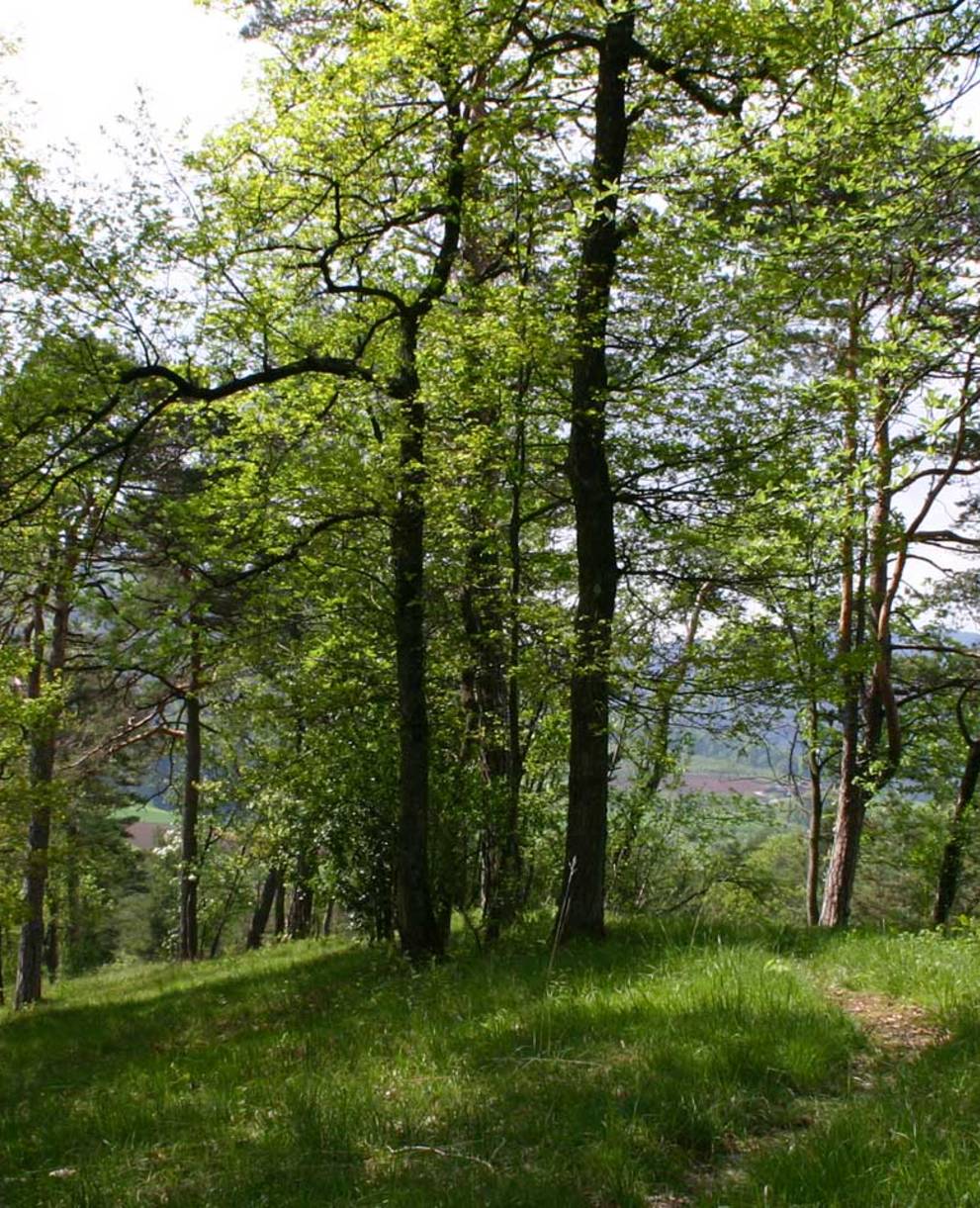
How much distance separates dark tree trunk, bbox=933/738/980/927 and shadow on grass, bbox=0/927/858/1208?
1303 cm

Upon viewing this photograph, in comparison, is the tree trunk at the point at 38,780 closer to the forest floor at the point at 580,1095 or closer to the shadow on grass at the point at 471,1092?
the forest floor at the point at 580,1095

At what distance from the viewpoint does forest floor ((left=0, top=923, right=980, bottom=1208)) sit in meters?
3.55

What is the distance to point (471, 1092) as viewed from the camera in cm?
473

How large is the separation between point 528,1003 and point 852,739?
38.4 ft

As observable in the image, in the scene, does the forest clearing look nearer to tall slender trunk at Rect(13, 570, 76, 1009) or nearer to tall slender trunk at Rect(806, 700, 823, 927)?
tall slender trunk at Rect(13, 570, 76, 1009)

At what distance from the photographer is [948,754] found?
18594 mm

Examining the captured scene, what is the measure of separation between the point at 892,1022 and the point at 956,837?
50.6 feet

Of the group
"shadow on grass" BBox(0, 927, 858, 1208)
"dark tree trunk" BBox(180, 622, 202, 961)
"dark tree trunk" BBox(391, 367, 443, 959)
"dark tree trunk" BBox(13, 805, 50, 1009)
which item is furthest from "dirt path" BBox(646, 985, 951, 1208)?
"dark tree trunk" BBox(180, 622, 202, 961)

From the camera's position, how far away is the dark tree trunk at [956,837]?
18.6 m

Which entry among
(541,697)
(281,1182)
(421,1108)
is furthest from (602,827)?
(281,1182)

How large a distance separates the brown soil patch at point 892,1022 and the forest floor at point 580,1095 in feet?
0.07

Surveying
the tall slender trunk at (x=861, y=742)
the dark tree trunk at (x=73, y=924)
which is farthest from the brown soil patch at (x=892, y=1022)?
the dark tree trunk at (x=73, y=924)

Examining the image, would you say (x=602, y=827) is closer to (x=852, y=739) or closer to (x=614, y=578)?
(x=614, y=578)

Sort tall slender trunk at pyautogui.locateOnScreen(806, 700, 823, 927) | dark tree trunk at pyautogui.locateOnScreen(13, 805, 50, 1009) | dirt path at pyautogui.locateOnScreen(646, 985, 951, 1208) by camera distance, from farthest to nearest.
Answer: tall slender trunk at pyautogui.locateOnScreen(806, 700, 823, 927)
dark tree trunk at pyautogui.locateOnScreen(13, 805, 50, 1009)
dirt path at pyautogui.locateOnScreen(646, 985, 951, 1208)
